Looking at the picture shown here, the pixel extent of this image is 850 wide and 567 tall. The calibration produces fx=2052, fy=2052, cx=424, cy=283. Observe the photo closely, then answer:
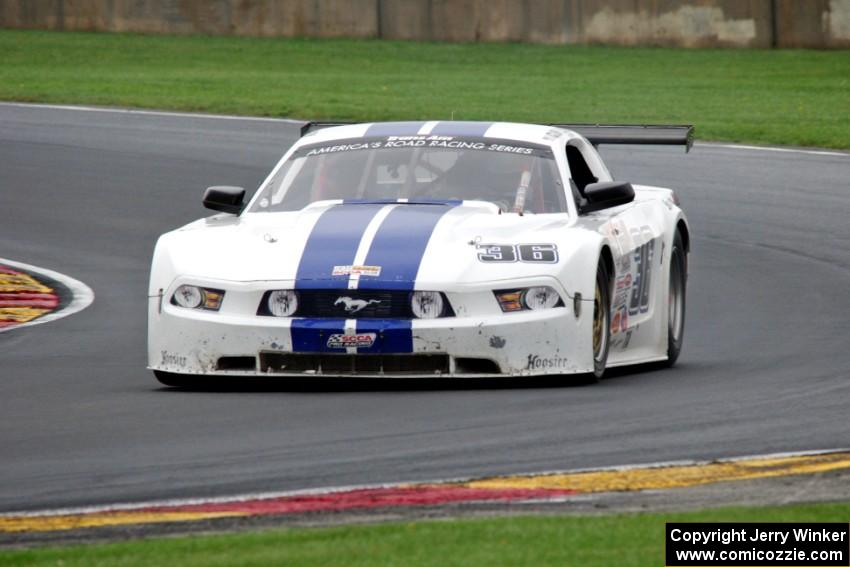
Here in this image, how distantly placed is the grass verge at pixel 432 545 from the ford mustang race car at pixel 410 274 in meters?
3.18

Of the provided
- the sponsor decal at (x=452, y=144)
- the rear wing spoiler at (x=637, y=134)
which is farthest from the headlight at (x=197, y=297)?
the rear wing spoiler at (x=637, y=134)

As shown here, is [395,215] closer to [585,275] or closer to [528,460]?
[585,275]

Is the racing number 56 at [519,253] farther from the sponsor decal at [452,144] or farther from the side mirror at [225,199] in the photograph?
the side mirror at [225,199]

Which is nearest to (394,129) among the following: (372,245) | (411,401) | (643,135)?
(372,245)

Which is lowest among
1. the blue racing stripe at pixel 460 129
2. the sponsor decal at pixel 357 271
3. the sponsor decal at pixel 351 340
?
the sponsor decal at pixel 351 340

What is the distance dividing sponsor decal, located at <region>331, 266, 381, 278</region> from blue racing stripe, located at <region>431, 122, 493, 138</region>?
5.71 ft

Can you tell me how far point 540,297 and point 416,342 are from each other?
614 millimetres

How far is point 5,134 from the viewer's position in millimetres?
24312

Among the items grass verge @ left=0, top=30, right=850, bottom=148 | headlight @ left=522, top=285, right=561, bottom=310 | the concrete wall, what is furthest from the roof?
the concrete wall

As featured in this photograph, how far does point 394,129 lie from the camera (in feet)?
36.0

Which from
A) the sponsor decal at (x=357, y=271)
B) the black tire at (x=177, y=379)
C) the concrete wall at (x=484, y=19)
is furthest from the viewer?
the concrete wall at (x=484, y=19)

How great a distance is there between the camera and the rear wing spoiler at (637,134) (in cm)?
1199

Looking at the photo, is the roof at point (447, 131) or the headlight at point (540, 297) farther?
the roof at point (447, 131)

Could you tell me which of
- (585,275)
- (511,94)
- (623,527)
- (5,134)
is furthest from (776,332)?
(511,94)
